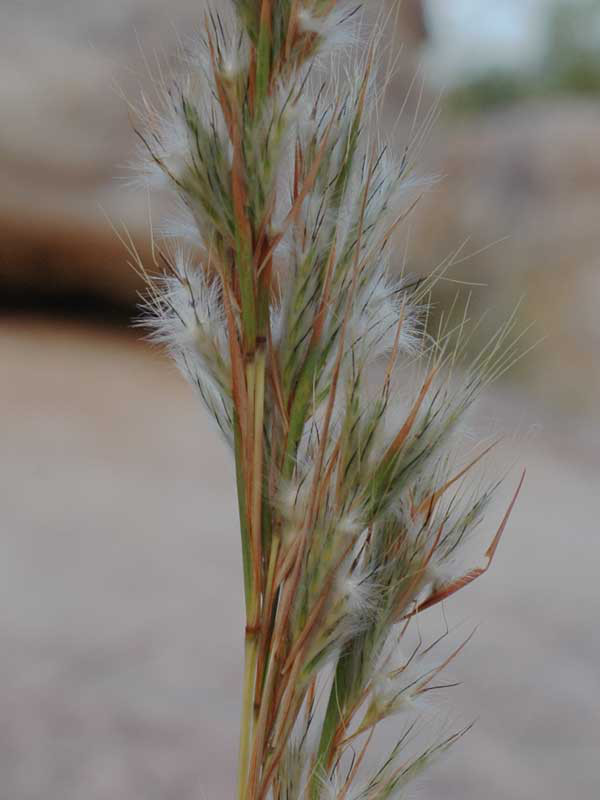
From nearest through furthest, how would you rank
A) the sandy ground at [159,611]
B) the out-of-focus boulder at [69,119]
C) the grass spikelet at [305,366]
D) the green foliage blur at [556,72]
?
the grass spikelet at [305,366] → the sandy ground at [159,611] → the out-of-focus boulder at [69,119] → the green foliage blur at [556,72]

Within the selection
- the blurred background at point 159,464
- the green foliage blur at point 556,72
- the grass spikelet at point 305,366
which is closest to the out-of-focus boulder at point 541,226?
the blurred background at point 159,464

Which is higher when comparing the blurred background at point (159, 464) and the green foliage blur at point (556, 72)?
the green foliage blur at point (556, 72)

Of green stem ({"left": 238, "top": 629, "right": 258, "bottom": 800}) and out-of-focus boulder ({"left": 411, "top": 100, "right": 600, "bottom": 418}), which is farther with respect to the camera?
out-of-focus boulder ({"left": 411, "top": 100, "right": 600, "bottom": 418})

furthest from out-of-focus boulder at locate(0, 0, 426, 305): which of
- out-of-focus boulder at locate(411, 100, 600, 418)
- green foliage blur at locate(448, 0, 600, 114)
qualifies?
green foliage blur at locate(448, 0, 600, 114)

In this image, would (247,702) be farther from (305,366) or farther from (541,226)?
(541,226)

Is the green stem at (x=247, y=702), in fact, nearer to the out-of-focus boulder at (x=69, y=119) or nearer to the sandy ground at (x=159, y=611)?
the sandy ground at (x=159, y=611)

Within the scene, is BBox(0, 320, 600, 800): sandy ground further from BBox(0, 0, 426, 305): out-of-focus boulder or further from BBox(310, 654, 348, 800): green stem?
BBox(310, 654, 348, 800): green stem
